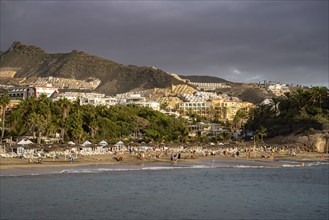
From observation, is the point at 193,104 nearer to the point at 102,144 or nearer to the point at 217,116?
the point at 217,116

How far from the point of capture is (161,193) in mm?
29297

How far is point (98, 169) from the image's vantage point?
1656 inches

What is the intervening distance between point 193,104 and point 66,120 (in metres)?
88.4

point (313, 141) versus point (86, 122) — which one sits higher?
point (86, 122)

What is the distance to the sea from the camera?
73.7 feet

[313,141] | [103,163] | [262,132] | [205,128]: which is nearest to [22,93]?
[205,128]

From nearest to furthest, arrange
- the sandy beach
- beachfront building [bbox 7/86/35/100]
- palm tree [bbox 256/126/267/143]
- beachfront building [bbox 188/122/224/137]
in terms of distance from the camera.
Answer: the sandy beach, palm tree [bbox 256/126/267/143], beachfront building [bbox 188/122/224/137], beachfront building [bbox 7/86/35/100]

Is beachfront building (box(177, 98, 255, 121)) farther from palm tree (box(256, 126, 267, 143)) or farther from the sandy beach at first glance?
the sandy beach

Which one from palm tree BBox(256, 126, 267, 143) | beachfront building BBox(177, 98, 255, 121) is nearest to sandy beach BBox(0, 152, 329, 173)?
palm tree BBox(256, 126, 267, 143)

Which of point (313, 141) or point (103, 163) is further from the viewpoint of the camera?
point (313, 141)

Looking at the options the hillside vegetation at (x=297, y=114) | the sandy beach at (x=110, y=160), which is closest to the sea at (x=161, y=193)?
the sandy beach at (x=110, y=160)

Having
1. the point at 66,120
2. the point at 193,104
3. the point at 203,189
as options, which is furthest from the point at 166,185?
the point at 193,104

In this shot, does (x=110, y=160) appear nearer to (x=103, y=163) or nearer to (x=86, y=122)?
(x=103, y=163)

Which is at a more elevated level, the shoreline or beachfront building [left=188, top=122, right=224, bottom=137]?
beachfront building [left=188, top=122, right=224, bottom=137]
